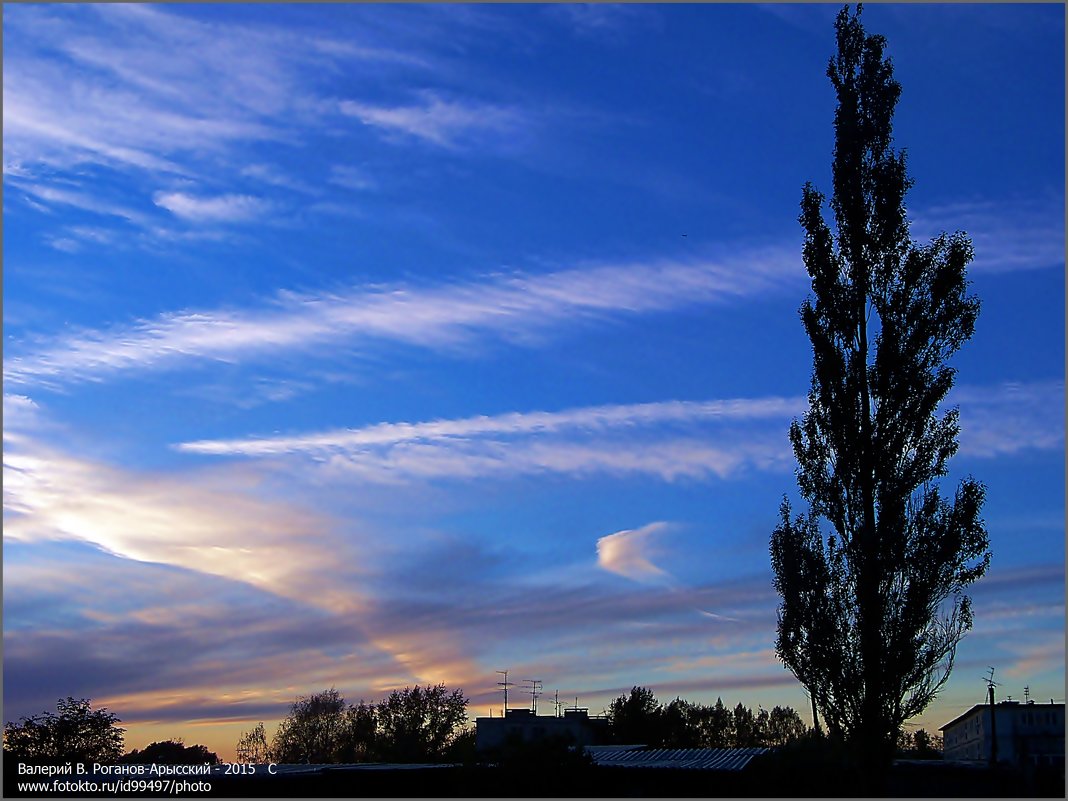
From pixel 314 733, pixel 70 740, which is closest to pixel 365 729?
pixel 314 733

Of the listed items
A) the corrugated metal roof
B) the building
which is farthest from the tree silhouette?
the building

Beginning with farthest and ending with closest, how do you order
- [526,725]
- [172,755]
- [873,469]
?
[526,725] < [172,755] < [873,469]

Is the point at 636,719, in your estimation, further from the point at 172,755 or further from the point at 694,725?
the point at 172,755

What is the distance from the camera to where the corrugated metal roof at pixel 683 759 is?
33562 millimetres

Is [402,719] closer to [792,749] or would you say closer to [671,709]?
[671,709]

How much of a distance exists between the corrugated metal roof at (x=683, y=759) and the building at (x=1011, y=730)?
18290 millimetres

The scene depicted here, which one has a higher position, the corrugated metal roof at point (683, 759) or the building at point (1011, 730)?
the corrugated metal roof at point (683, 759)

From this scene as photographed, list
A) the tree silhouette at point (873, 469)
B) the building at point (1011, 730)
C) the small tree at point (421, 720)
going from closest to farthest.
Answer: the tree silhouette at point (873, 469) → the building at point (1011, 730) → the small tree at point (421, 720)

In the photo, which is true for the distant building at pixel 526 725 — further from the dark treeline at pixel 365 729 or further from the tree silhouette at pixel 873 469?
the tree silhouette at pixel 873 469

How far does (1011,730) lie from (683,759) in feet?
116

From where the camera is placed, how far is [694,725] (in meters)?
86.3

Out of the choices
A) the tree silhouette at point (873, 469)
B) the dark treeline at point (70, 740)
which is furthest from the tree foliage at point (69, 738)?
→ the tree silhouette at point (873, 469)

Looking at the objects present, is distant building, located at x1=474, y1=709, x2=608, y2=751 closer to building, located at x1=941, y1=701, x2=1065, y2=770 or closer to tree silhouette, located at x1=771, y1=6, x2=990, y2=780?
building, located at x1=941, y1=701, x2=1065, y2=770

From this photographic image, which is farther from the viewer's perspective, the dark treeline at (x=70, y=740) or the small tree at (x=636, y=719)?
the small tree at (x=636, y=719)
